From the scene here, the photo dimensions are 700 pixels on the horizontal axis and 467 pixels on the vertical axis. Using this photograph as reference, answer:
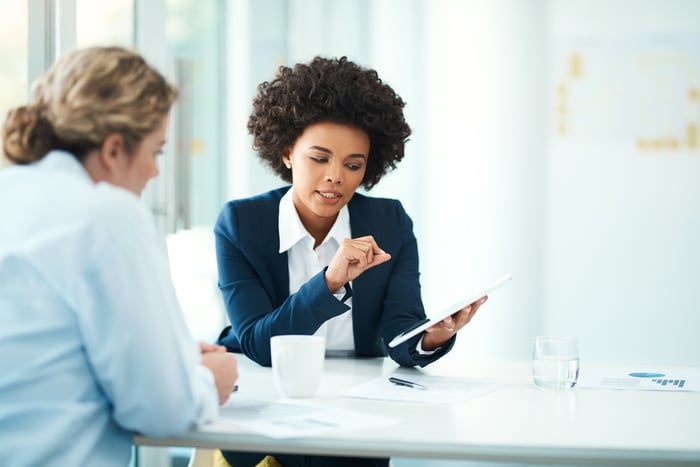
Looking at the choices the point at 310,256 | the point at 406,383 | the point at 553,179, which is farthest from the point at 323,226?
the point at 553,179

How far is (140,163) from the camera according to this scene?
4.26 ft

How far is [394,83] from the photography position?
381cm

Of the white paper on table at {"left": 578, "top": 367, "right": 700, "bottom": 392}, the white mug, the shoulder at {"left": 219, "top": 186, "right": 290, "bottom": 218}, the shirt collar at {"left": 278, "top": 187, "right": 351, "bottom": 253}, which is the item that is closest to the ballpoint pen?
the white mug

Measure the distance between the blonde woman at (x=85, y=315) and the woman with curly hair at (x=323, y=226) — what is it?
2.24ft

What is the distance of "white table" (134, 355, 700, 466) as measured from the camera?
113 cm

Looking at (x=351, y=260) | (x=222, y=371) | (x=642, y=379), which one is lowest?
(x=642, y=379)

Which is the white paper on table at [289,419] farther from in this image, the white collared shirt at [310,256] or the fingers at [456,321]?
the white collared shirt at [310,256]

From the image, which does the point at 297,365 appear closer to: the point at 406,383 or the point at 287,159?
the point at 406,383

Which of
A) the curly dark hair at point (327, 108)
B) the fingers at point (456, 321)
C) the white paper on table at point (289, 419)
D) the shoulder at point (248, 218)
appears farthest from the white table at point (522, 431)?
the curly dark hair at point (327, 108)

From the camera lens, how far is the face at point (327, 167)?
2.03 meters

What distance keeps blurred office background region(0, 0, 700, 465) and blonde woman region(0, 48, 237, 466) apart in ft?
7.95

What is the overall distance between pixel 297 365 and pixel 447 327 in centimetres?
46

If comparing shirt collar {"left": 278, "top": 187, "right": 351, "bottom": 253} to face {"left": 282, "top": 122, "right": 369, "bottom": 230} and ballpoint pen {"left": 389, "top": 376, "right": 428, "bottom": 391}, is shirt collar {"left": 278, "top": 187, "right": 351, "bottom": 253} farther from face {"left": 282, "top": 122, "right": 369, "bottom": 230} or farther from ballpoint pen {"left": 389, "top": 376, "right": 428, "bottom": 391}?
ballpoint pen {"left": 389, "top": 376, "right": 428, "bottom": 391}

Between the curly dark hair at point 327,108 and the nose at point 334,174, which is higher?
the curly dark hair at point 327,108
